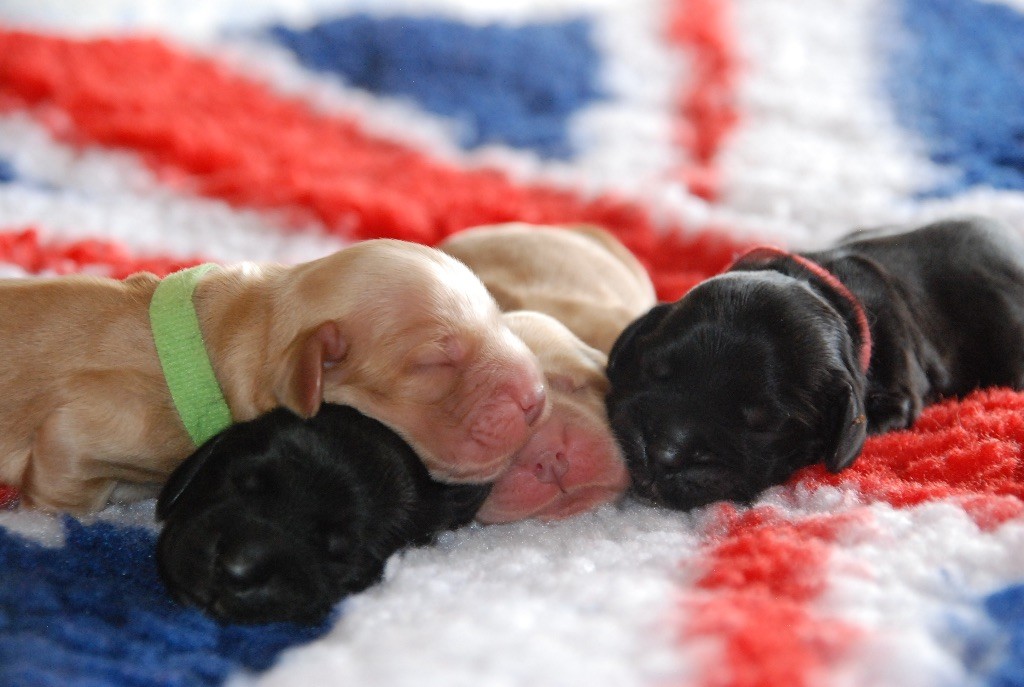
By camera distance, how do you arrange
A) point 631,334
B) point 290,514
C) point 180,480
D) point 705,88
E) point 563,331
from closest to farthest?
point 290,514 → point 180,480 → point 631,334 → point 563,331 → point 705,88

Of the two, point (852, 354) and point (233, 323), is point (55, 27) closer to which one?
point (233, 323)

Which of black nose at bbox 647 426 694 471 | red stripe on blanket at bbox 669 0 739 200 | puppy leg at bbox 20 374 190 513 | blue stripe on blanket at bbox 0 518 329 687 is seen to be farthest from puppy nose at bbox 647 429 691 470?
red stripe on blanket at bbox 669 0 739 200

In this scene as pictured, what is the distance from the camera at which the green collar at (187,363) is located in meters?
2.13

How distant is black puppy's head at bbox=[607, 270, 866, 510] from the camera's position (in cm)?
219

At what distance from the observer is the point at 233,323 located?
2.21 m

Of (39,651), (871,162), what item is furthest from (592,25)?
(39,651)

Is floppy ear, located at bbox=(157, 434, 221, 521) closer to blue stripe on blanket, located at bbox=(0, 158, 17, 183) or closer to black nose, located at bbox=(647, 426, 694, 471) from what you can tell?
black nose, located at bbox=(647, 426, 694, 471)

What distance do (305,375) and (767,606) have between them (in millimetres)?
898

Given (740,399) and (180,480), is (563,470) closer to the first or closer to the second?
(740,399)

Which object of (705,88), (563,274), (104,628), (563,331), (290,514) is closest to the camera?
(104,628)

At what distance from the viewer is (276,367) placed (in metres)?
2.06

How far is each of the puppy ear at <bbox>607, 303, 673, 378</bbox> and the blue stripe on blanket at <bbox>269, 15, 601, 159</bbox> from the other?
5.89 feet

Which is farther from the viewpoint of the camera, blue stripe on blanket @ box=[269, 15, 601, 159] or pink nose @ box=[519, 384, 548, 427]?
blue stripe on blanket @ box=[269, 15, 601, 159]

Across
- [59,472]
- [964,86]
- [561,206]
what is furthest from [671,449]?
[964,86]
